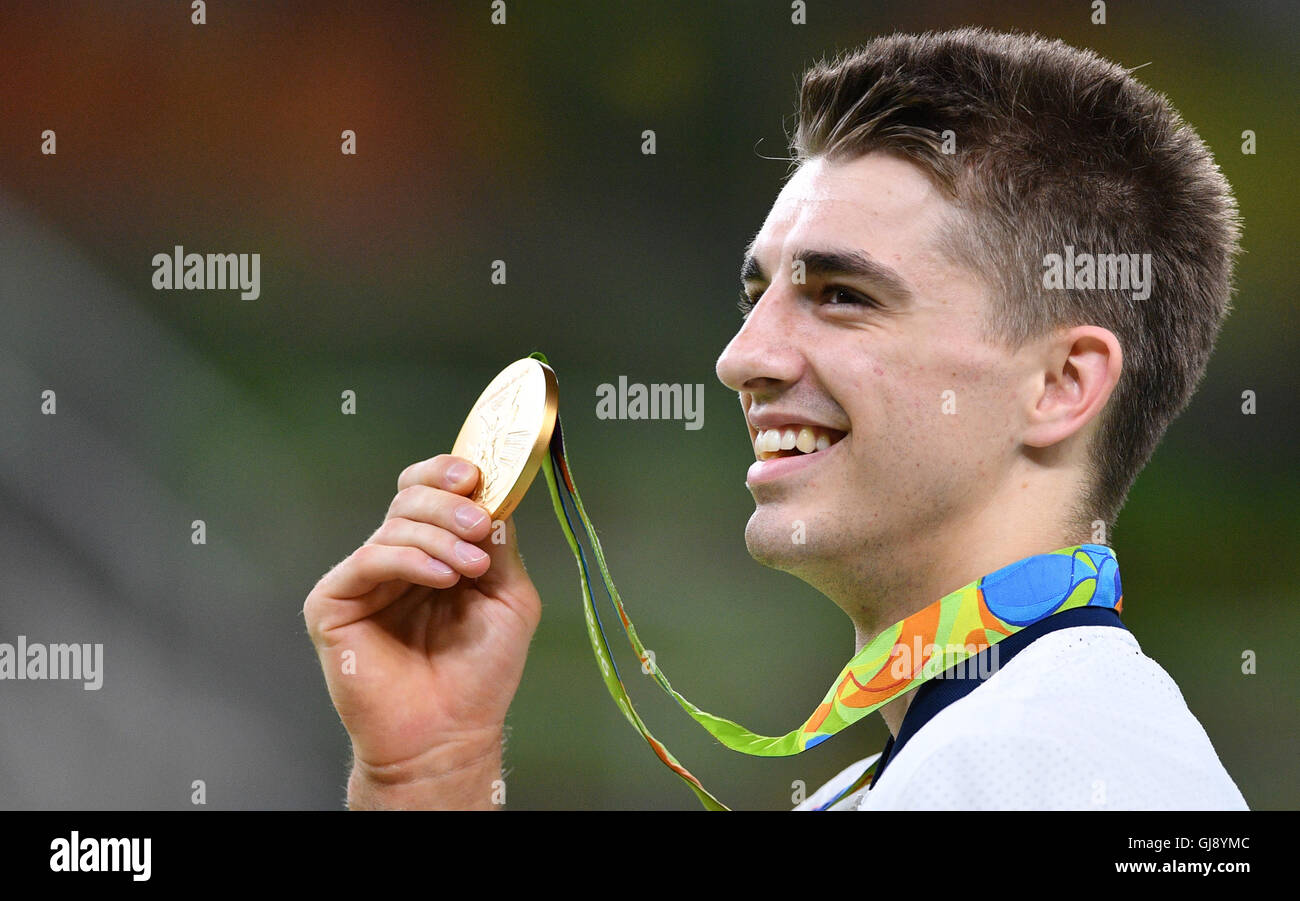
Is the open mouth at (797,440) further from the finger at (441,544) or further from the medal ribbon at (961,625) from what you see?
the finger at (441,544)

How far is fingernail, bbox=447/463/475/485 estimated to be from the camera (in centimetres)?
199

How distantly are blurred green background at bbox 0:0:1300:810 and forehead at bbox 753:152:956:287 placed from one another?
3348mm

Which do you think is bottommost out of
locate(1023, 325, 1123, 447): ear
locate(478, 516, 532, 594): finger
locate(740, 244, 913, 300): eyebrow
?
locate(478, 516, 532, 594): finger

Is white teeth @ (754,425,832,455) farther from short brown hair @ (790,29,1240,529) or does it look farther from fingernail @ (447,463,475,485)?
fingernail @ (447,463,475,485)

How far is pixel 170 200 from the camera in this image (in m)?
5.48

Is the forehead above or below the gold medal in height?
above

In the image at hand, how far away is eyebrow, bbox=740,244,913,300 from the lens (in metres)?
1.84

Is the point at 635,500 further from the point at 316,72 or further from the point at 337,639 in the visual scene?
the point at 337,639

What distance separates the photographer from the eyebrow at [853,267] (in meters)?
1.84

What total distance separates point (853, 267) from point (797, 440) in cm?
29

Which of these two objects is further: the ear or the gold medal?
the gold medal

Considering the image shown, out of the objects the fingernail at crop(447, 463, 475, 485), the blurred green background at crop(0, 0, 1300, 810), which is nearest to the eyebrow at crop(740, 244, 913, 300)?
the fingernail at crop(447, 463, 475, 485)

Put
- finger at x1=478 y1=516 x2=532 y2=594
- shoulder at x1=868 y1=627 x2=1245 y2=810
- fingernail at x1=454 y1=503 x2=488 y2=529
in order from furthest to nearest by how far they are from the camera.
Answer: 1. finger at x1=478 y1=516 x2=532 y2=594
2. fingernail at x1=454 y1=503 x2=488 y2=529
3. shoulder at x1=868 y1=627 x2=1245 y2=810

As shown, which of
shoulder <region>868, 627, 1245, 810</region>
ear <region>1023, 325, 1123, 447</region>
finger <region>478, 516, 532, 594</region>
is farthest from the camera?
finger <region>478, 516, 532, 594</region>
